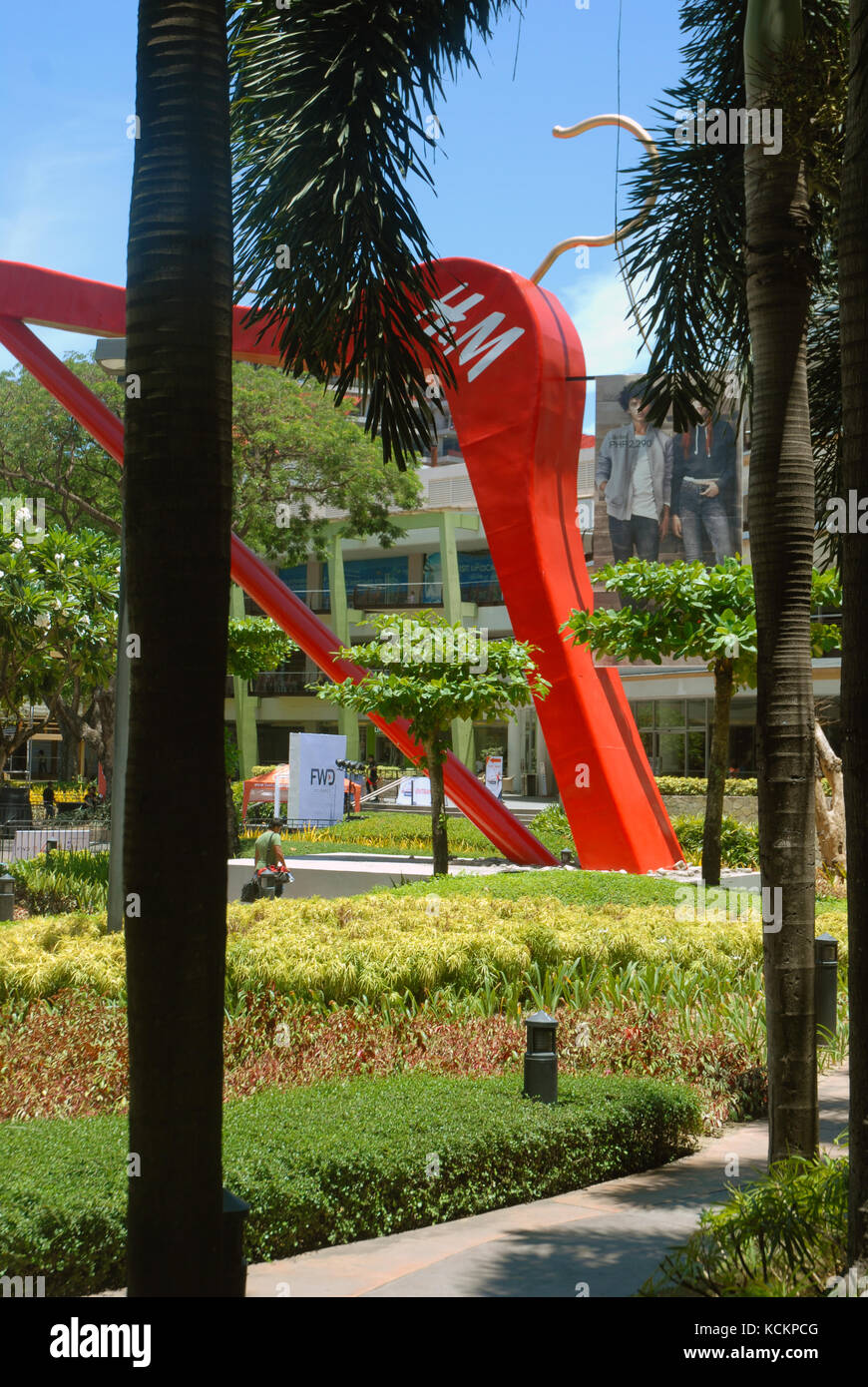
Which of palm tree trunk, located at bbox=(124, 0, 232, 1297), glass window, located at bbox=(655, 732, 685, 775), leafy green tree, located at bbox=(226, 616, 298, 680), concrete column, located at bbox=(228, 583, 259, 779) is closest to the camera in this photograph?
palm tree trunk, located at bbox=(124, 0, 232, 1297)

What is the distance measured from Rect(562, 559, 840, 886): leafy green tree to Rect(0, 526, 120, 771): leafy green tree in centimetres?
833

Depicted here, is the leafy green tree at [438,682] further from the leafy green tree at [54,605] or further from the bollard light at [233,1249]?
the bollard light at [233,1249]

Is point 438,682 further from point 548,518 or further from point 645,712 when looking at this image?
point 645,712

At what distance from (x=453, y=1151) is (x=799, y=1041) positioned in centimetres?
161

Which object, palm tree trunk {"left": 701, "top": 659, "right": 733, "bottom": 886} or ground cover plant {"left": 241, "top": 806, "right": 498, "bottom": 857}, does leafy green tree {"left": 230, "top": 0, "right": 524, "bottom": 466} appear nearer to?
palm tree trunk {"left": 701, "top": 659, "right": 733, "bottom": 886}

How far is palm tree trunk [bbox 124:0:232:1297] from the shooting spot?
3.15 m

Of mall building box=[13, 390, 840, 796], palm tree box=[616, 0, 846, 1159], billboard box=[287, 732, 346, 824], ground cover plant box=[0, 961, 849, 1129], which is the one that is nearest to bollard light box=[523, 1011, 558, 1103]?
ground cover plant box=[0, 961, 849, 1129]

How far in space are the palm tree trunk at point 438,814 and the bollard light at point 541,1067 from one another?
28.6 feet

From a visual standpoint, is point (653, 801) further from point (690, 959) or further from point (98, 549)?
point (98, 549)

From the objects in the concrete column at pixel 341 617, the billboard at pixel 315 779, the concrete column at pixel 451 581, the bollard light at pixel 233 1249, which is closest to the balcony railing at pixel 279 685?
the concrete column at pixel 341 617

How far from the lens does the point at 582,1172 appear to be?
6.19m

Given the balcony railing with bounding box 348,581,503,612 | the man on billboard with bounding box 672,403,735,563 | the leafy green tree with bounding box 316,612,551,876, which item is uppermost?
the balcony railing with bounding box 348,581,503,612

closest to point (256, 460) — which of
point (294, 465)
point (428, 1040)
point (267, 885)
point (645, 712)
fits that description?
point (294, 465)
